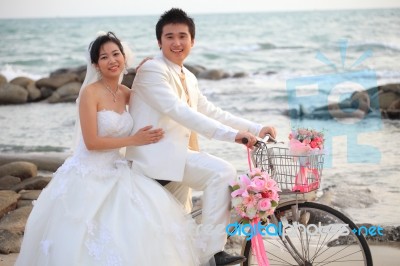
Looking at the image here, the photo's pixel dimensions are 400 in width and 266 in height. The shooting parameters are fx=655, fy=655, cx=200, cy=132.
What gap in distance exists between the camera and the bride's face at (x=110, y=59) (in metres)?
3.71

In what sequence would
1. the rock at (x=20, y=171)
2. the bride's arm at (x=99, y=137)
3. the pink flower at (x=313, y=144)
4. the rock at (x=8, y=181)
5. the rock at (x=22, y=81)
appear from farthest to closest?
the rock at (x=22, y=81) → the rock at (x=20, y=171) → the rock at (x=8, y=181) → the bride's arm at (x=99, y=137) → the pink flower at (x=313, y=144)

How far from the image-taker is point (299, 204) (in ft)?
11.9

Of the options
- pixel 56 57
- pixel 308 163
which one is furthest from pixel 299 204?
pixel 56 57

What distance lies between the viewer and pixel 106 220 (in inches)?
137

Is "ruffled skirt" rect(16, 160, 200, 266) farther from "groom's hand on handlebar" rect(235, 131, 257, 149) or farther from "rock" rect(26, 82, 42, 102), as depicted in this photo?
"rock" rect(26, 82, 42, 102)

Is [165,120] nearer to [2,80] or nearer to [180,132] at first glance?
[180,132]

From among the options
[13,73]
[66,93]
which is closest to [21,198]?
[66,93]

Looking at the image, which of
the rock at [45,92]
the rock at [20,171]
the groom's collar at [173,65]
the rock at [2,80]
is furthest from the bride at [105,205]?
the rock at [2,80]

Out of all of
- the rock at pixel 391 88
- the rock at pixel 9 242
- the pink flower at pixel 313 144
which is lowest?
the rock at pixel 9 242

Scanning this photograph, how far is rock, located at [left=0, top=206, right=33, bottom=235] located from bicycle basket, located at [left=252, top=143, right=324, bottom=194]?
2.73 m

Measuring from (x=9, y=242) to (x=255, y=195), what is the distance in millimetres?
2479

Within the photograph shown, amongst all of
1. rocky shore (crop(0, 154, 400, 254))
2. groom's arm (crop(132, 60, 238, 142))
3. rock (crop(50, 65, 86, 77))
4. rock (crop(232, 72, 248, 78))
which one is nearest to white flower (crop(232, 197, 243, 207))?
groom's arm (crop(132, 60, 238, 142))

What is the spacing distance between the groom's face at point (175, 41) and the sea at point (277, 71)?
3123 mm

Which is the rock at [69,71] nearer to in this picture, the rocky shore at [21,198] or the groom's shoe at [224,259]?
the rocky shore at [21,198]
